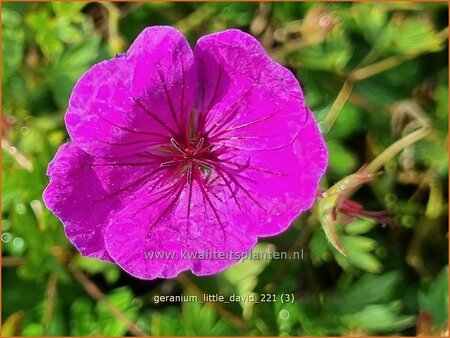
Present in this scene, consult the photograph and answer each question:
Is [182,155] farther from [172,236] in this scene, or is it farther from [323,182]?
[323,182]

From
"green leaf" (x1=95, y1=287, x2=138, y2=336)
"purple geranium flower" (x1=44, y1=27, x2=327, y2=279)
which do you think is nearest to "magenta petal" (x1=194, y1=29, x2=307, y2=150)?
"purple geranium flower" (x1=44, y1=27, x2=327, y2=279)

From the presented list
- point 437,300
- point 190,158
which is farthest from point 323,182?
point 437,300

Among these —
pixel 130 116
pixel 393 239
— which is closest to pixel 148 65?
pixel 130 116

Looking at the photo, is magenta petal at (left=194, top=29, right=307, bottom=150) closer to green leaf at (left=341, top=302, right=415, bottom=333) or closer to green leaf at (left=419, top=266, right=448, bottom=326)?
green leaf at (left=341, top=302, right=415, bottom=333)

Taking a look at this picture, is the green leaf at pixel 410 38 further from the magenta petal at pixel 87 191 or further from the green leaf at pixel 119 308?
the green leaf at pixel 119 308

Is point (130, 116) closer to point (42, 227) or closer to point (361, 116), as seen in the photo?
point (42, 227)
